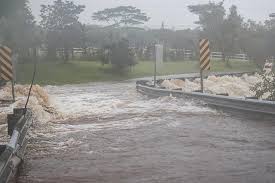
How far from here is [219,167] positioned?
820cm

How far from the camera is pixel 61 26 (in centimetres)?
4503

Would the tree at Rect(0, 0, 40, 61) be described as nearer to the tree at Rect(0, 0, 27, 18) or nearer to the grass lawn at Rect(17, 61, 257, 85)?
the tree at Rect(0, 0, 27, 18)

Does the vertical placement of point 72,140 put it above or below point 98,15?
below

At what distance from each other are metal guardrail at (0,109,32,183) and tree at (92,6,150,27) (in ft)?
252

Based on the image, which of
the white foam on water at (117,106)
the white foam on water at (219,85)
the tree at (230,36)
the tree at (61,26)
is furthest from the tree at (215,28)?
the white foam on water at (117,106)

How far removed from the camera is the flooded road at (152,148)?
7891 mm

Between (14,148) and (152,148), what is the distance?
300cm

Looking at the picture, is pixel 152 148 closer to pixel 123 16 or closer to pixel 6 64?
pixel 6 64

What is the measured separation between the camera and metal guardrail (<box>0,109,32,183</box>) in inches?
267

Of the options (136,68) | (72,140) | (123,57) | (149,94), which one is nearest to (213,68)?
(136,68)

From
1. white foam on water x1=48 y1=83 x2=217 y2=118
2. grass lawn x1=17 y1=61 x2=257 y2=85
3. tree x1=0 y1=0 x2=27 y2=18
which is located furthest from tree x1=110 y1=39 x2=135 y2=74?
white foam on water x1=48 y1=83 x2=217 y2=118

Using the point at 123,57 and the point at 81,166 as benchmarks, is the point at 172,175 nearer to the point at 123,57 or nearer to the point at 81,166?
the point at 81,166

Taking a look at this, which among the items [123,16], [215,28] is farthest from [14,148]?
[123,16]

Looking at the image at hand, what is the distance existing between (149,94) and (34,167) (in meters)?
13.0
